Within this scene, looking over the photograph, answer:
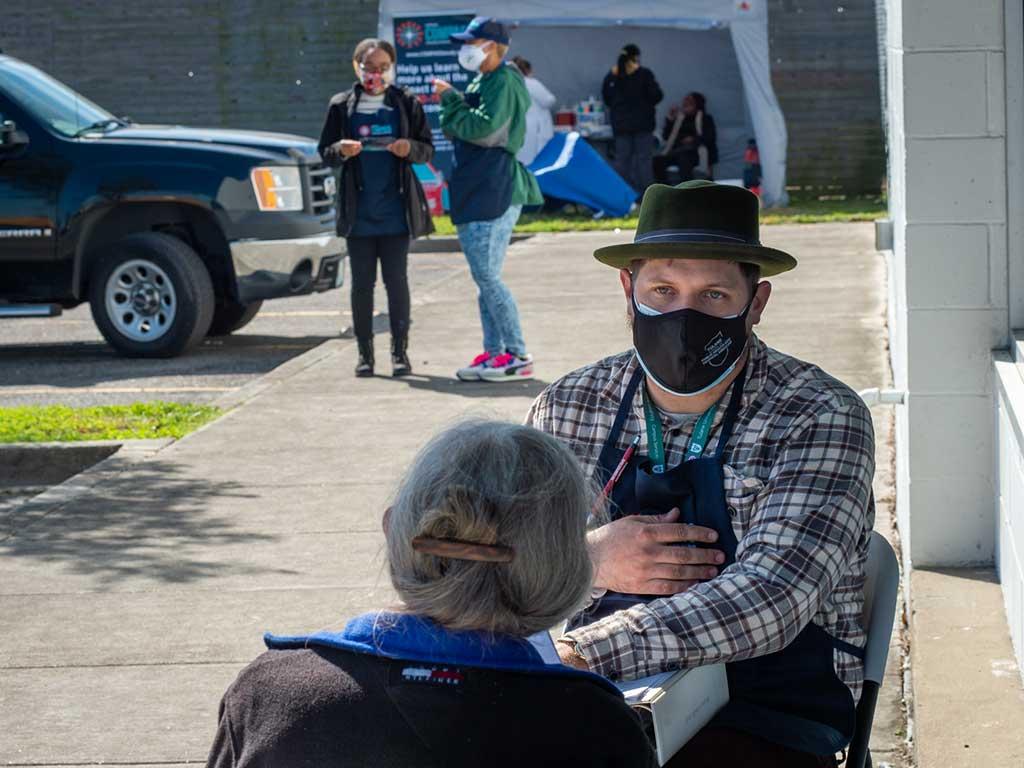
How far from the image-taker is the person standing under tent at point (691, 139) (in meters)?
Result: 22.1

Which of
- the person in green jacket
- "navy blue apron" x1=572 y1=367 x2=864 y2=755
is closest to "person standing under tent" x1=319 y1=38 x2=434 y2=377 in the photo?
the person in green jacket

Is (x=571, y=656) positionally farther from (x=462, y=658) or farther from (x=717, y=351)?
(x=717, y=351)

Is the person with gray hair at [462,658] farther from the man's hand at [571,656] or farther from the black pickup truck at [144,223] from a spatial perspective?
the black pickup truck at [144,223]

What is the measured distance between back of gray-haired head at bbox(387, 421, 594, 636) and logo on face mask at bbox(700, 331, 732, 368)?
944 mm

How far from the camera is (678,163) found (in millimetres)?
22422

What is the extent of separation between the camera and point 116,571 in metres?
6.15

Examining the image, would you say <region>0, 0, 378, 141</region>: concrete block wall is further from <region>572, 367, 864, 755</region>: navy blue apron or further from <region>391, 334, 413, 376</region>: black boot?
<region>572, 367, 864, 755</region>: navy blue apron

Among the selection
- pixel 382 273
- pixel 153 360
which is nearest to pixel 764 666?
pixel 382 273

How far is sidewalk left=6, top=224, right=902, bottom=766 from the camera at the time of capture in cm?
470

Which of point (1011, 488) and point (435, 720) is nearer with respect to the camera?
point (435, 720)

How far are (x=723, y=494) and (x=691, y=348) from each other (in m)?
0.29

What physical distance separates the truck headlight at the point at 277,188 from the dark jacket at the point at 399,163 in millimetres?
1311

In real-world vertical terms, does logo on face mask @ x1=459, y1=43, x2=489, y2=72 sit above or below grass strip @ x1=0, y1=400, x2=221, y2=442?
above

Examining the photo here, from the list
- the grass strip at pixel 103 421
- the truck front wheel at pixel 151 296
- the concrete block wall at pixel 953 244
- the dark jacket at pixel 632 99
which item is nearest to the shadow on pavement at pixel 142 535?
the grass strip at pixel 103 421
